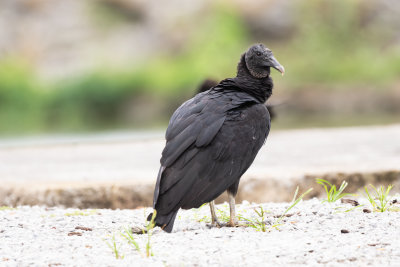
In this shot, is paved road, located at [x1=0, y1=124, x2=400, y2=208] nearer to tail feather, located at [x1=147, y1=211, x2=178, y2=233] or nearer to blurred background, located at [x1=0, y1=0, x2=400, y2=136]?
tail feather, located at [x1=147, y1=211, x2=178, y2=233]

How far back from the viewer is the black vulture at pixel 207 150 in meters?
4.17

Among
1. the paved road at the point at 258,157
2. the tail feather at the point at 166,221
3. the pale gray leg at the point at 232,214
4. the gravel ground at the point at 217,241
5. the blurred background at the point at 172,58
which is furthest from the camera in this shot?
the blurred background at the point at 172,58

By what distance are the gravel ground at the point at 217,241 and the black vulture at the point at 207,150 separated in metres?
0.21

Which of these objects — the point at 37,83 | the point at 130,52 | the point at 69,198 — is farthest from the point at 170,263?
the point at 130,52

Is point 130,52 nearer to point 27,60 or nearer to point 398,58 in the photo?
point 27,60

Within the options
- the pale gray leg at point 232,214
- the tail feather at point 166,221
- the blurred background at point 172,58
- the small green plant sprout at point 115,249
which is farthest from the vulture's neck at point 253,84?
the blurred background at point 172,58

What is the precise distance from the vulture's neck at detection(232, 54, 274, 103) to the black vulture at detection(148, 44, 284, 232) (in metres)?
0.19

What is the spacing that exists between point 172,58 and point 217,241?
2266 cm

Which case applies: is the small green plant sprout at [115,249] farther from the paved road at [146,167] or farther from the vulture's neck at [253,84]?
the paved road at [146,167]

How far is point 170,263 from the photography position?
11.3ft

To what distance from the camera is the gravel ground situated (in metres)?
3.48

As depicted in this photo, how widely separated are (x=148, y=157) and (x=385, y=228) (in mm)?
4929

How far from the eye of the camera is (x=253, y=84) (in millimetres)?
4934

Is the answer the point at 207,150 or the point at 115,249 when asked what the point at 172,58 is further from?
the point at 115,249
